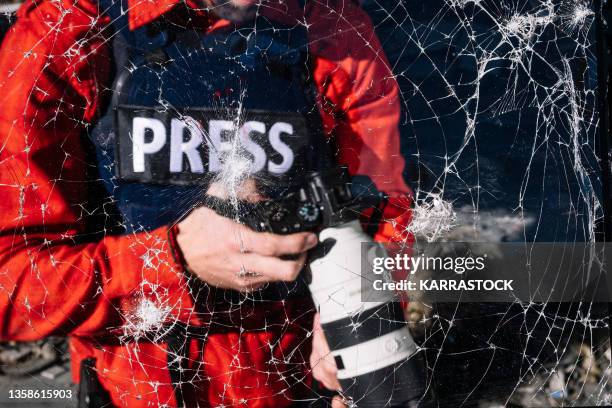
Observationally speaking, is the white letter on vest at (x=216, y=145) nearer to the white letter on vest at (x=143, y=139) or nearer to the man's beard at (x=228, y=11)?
the white letter on vest at (x=143, y=139)

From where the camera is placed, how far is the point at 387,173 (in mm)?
1383

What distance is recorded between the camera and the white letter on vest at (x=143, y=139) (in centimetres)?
129

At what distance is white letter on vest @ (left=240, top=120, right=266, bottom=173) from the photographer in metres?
1.33

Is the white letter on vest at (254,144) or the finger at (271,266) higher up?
the white letter on vest at (254,144)

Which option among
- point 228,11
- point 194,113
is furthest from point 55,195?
point 228,11

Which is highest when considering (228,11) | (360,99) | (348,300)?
(228,11)

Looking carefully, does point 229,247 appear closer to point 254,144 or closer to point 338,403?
point 254,144

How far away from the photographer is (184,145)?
1.31 metres

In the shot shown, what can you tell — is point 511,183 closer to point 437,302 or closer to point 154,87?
point 437,302

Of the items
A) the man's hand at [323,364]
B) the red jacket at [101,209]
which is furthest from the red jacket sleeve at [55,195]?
the man's hand at [323,364]

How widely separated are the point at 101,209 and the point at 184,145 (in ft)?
0.79

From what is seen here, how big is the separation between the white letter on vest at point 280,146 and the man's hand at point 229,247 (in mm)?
76

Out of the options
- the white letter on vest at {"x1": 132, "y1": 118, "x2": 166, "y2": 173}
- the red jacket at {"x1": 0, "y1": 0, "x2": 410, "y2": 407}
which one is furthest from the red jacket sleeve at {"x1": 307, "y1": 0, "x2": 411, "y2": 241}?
the white letter on vest at {"x1": 132, "y1": 118, "x2": 166, "y2": 173}

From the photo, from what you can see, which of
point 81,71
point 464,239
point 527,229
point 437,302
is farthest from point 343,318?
point 81,71
